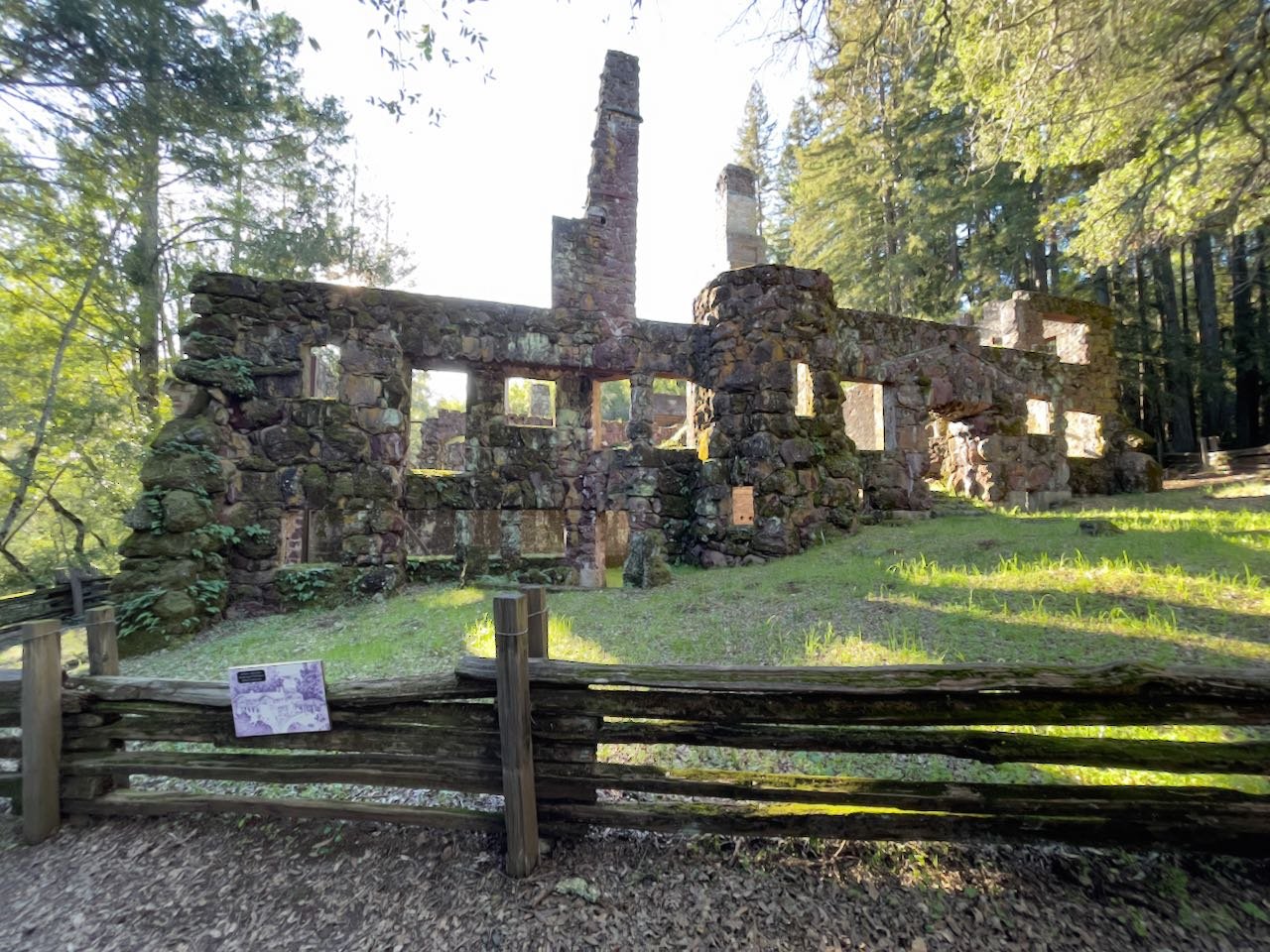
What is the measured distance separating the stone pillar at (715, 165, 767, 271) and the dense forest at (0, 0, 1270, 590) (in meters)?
1.46

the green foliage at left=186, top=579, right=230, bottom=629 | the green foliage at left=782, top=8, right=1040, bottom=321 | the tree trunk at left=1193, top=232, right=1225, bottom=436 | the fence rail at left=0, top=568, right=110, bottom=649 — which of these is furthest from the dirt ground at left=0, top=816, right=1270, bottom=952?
the tree trunk at left=1193, top=232, right=1225, bottom=436

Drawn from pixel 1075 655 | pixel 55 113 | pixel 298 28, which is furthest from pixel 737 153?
pixel 1075 655

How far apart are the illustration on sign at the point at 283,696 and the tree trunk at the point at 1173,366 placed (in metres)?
25.2

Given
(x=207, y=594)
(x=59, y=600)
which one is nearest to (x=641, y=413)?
(x=207, y=594)

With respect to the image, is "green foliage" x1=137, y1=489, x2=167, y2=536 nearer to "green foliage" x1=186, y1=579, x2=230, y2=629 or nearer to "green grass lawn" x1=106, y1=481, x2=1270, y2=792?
"green foliage" x1=186, y1=579, x2=230, y2=629

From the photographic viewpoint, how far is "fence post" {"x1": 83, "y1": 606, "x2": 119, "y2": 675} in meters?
3.06

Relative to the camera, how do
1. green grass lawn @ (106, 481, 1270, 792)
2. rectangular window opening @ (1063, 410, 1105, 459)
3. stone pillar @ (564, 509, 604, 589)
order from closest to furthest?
green grass lawn @ (106, 481, 1270, 792) < stone pillar @ (564, 509, 604, 589) < rectangular window opening @ (1063, 410, 1105, 459)

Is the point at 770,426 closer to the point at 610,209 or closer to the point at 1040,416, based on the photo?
the point at 610,209

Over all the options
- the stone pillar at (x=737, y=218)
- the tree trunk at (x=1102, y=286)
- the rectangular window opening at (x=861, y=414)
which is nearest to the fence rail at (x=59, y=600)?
the stone pillar at (x=737, y=218)

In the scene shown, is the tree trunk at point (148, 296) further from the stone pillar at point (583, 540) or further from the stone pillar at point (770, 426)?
the stone pillar at point (770, 426)

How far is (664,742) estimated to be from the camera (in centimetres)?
257

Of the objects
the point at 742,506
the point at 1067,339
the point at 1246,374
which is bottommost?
the point at 742,506

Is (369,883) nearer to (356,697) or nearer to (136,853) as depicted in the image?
(356,697)

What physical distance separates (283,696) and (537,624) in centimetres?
134
